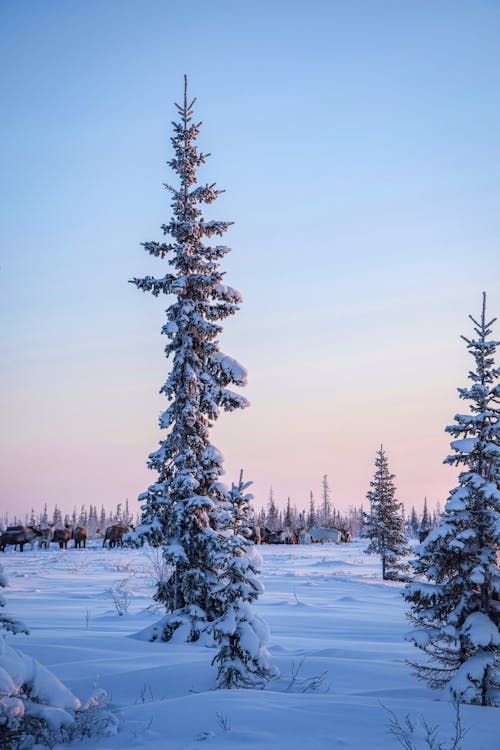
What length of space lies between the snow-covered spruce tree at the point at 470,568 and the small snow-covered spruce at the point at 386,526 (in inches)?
950

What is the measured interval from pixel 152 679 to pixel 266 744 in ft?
11.3

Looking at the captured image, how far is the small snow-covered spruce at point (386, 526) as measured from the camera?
31.3 metres

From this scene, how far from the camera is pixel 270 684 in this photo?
7.92 metres

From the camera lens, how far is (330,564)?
114ft

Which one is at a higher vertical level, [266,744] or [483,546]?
[483,546]

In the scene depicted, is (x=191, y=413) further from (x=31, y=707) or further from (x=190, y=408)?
(x=31, y=707)

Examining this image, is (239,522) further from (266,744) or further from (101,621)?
(101,621)

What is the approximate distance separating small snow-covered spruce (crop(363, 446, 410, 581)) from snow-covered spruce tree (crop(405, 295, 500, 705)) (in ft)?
79.2

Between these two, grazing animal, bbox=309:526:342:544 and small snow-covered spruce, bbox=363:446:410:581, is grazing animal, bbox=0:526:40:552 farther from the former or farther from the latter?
grazing animal, bbox=309:526:342:544

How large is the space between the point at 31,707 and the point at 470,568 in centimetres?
485

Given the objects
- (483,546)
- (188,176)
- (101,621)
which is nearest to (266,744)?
(483,546)

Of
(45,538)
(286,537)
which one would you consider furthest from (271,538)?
(45,538)

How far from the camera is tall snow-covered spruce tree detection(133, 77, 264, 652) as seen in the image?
1146 cm

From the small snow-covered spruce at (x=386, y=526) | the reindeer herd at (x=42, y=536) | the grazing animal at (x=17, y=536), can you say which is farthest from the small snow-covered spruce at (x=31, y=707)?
the grazing animal at (x=17, y=536)
